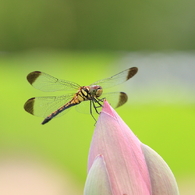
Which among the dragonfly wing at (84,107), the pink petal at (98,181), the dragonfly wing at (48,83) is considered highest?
the dragonfly wing at (48,83)

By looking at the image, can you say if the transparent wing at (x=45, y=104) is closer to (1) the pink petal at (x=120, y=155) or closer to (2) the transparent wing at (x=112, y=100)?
(2) the transparent wing at (x=112, y=100)

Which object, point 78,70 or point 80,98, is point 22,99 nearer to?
point 78,70

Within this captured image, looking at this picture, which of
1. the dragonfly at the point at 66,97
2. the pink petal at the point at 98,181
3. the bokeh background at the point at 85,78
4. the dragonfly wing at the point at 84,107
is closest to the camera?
the pink petal at the point at 98,181

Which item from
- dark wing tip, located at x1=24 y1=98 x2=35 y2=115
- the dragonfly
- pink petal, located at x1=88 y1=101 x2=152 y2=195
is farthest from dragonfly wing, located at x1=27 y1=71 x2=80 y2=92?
pink petal, located at x1=88 y1=101 x2=152 y2=195

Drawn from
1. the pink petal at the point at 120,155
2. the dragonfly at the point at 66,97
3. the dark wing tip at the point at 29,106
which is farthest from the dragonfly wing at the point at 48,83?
the pink petal at the point at 120,155

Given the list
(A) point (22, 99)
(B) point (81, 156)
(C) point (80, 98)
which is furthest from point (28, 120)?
(C) point (80, 98)

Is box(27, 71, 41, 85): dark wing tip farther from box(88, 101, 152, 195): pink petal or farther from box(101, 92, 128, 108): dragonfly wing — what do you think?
box(88, 101, 152, 195): pink petal

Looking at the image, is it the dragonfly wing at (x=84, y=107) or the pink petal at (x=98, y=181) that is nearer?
the pink petal at (x=98, y=181)
